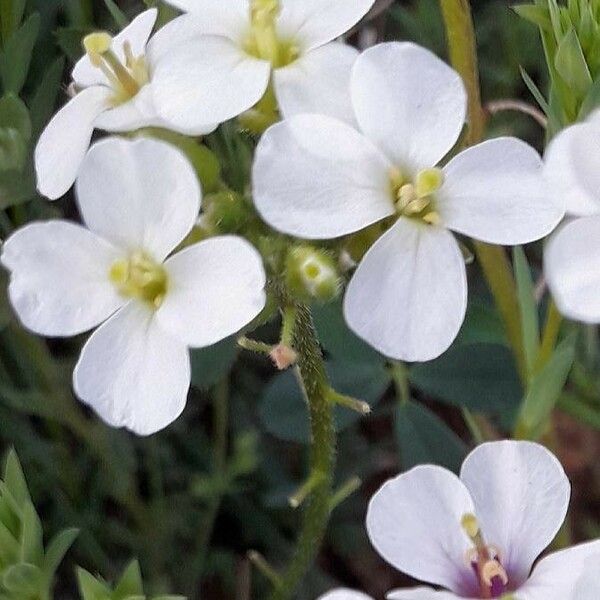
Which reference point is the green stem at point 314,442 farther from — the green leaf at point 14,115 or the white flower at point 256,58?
the green leaf at point 14,115

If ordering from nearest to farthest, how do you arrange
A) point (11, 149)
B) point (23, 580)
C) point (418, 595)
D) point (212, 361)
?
point (418, 595)
point (23, 580)
point (11, 149)
point (212, 361)

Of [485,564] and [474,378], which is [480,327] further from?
[485,564]

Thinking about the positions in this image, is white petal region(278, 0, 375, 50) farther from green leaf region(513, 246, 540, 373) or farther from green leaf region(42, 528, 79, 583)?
green leaf region(42, 528, 79, 583)

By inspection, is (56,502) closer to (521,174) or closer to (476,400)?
(476,400)

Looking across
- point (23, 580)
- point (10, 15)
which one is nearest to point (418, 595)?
point (23, 580)

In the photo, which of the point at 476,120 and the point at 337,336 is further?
the point at 337,336

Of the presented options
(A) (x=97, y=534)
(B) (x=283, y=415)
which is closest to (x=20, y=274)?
(B) (x=283, y=415)

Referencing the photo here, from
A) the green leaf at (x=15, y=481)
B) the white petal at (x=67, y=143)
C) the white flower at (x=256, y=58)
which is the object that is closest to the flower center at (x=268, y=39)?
the white flower at (x=256, y=58)
